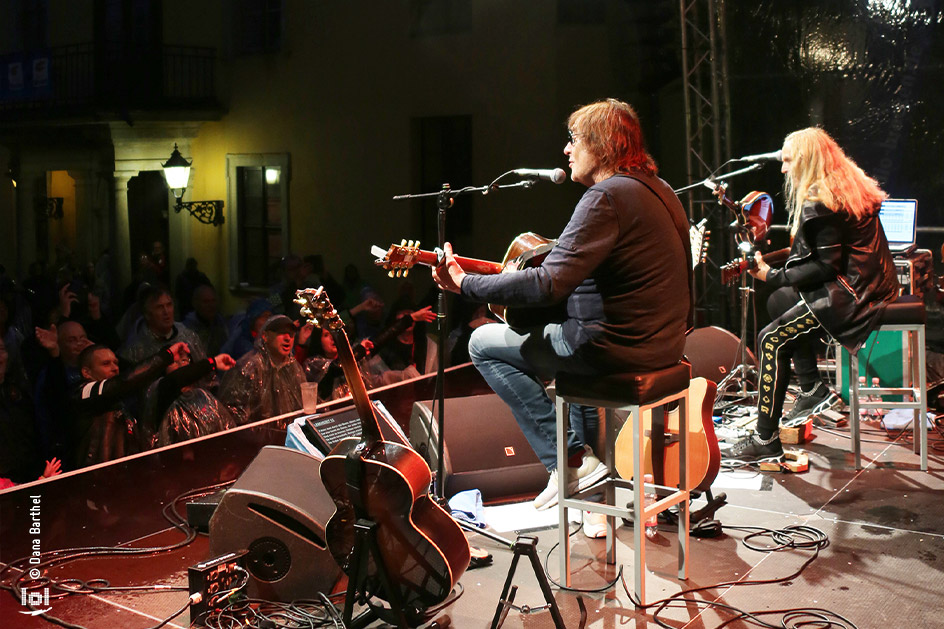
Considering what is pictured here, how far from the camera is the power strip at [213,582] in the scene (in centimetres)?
290

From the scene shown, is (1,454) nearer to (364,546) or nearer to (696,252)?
(364,546)

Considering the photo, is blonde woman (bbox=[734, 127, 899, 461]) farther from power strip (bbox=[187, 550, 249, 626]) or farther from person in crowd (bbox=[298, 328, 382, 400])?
power strip (bbox=[187, 550, 249, 626])

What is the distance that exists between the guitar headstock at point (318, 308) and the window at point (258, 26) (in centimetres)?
474

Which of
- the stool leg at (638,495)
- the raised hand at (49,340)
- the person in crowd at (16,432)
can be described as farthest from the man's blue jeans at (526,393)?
the raised hand at (49,340)

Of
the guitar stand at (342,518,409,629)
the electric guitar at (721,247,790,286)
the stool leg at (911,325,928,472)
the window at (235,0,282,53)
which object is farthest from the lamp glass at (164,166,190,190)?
the stool leg at (911,325,928,472)

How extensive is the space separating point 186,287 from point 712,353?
3520 millimetres

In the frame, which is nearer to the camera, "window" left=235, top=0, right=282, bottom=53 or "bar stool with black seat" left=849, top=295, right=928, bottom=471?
"bar stool with black seat" left=849, top=295, right=928, bottom=471

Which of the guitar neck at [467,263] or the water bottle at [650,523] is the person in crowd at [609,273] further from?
the water bottle at [650,523]

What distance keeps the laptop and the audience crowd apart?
11.5 feet

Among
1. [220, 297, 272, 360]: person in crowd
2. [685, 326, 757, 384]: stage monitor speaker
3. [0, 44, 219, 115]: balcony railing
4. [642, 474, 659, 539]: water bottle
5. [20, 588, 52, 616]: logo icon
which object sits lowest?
[20, 588, 52, 616]: logo icon

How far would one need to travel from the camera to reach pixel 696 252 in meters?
5.72

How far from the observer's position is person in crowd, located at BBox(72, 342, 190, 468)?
15.7 feet

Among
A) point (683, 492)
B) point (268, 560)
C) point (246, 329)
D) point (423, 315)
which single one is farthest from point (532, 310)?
point (423, 315)

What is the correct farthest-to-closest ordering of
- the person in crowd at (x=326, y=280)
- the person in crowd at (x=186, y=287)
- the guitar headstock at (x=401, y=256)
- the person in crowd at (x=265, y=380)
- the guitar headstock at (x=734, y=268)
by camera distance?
the person in crowd at (x=326, y=280) < the person in crowd at (x=186, y=287) < the person in crowd at (x=265, y=380) < the guitar headstock at (x=734, y=268) < the guitar headstock at (x=401, y=256)
